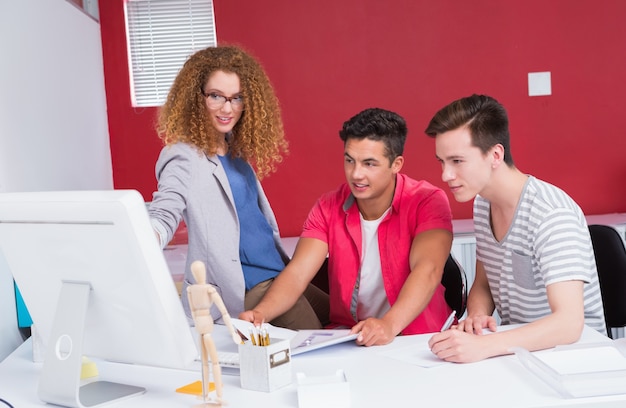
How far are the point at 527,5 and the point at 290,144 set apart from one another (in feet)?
4.93

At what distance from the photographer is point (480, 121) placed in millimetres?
1892

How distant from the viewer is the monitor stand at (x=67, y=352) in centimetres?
136

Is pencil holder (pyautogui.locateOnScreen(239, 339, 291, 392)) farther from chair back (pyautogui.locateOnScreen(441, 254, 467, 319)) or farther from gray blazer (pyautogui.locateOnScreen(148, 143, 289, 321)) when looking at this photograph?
chair back (pyautogui.locateOnScreen(441, 254, 467, 319))

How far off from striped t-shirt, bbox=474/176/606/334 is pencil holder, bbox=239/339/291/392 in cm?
69

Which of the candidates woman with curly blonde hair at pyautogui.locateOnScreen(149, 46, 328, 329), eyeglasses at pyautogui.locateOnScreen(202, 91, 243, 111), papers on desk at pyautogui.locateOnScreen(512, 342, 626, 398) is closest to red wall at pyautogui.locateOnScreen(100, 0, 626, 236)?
woman with curly blonde hair at pyautogui.locateOnScreen(149, 46, 328, 329)

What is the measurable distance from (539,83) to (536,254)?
2360mm

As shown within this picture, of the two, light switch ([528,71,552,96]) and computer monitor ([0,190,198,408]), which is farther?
light switch ([528,71,552,96])

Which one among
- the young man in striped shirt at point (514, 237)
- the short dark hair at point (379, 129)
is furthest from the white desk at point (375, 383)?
the short dark hair at point (379, 129)

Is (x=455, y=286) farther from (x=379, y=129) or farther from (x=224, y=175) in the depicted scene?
(x=224, y=175)

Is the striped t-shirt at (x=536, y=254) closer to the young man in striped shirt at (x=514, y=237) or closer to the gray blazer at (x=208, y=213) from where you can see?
the young man in striped shirt at (x=514, y=237)

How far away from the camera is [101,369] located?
1654 millimetres

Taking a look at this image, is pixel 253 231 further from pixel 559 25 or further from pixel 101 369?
pixel 559 25

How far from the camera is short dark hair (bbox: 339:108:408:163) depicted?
2266 mm

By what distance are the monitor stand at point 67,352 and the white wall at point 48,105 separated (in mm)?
605
